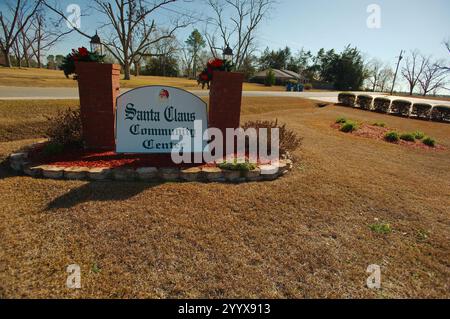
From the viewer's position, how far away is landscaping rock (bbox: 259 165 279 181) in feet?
14.6

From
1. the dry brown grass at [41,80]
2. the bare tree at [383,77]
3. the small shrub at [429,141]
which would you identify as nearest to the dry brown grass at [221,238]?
the small shrub at [429,141]

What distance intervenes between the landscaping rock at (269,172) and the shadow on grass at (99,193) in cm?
179

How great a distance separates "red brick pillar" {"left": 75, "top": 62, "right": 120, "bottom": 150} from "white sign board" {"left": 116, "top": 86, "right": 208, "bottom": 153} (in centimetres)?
34

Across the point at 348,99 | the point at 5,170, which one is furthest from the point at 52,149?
the point at 348,99

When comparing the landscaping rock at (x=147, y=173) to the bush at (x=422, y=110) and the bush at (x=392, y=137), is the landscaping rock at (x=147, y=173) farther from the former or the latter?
the bush at (x=422, y=110)

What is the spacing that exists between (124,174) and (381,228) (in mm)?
3677

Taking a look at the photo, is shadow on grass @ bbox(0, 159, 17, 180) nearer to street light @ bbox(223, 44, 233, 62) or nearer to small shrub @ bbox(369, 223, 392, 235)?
street light @ bbox(223, 44, 233, 62)

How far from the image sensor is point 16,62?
48438mm

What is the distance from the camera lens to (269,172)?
445 centimetres

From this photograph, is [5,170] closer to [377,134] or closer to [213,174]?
[213,174]

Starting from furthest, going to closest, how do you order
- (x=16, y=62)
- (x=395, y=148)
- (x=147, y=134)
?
(x=16, y=62) < (x=395, y=148) < (x=147, y=134)
